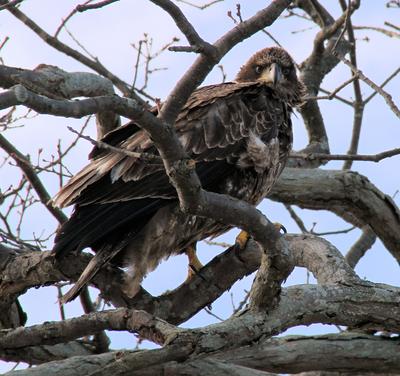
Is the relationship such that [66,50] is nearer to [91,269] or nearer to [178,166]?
[91,269]

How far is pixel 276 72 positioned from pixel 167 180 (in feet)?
5.52

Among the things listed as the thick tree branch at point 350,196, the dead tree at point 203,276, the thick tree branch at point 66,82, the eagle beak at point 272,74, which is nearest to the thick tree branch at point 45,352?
the dead tree at point 203,276

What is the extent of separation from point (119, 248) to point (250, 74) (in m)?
2.24

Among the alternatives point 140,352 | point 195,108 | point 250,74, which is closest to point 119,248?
point 195,108

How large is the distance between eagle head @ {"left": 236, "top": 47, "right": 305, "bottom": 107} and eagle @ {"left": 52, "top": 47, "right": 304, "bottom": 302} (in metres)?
0.41

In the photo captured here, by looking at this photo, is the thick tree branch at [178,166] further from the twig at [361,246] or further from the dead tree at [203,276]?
the twig at [361,246]

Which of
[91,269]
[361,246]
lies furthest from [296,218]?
[91,269]

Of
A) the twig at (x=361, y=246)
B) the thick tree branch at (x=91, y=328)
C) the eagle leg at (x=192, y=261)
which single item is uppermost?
the twig at (x=361, y=246)

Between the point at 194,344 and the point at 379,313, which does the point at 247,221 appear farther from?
the point at 379,313

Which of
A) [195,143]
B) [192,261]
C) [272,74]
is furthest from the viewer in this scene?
[272,74]

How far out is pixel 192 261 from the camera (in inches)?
237

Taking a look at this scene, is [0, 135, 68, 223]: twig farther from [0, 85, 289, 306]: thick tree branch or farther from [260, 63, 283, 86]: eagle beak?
[0, 85, 289, 306]: thick tree branch

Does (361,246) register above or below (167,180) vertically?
above

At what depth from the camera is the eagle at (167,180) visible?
5.27m
